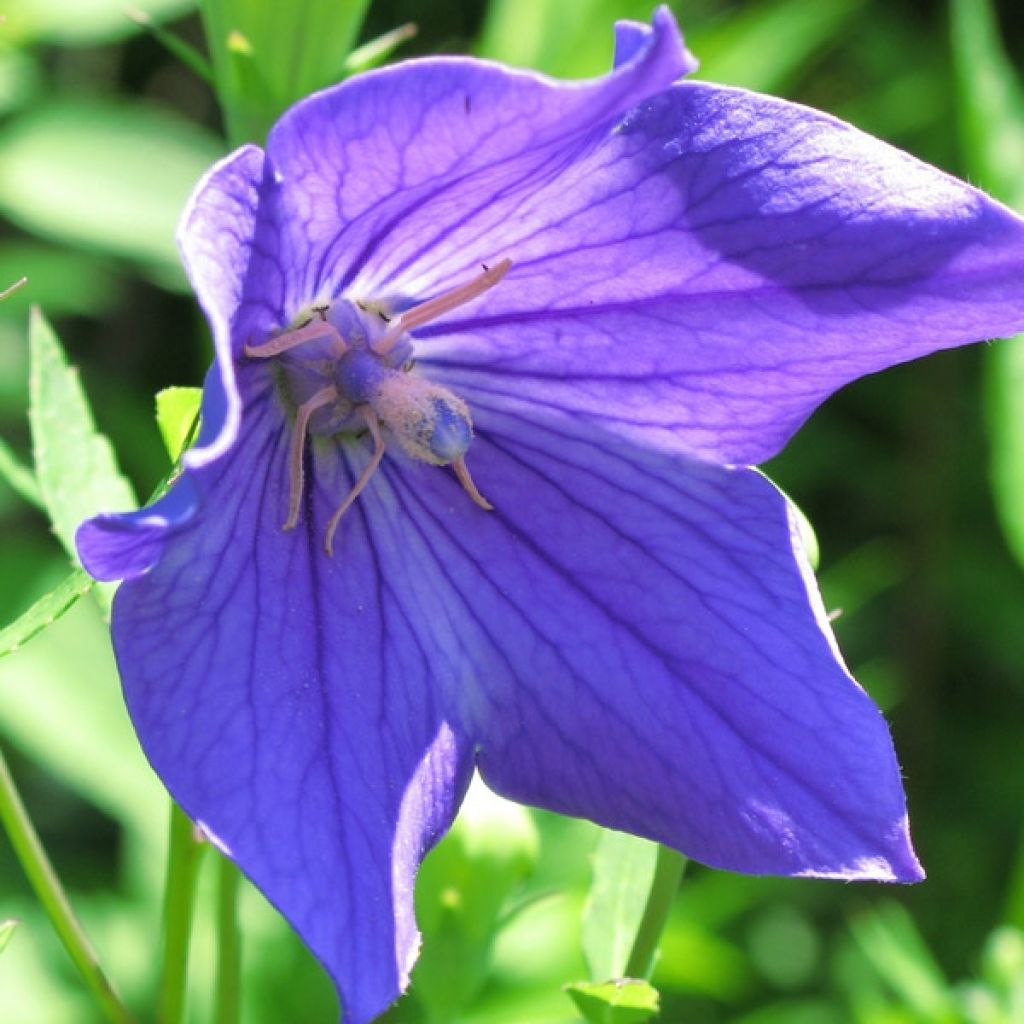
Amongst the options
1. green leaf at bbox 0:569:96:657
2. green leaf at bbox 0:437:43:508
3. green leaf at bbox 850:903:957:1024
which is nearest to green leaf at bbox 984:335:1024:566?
green leaf at bbox 850:903:957:1024

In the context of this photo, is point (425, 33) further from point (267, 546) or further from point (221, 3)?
point (267, 546)

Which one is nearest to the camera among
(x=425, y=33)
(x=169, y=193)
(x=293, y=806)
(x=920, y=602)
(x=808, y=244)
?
(x=293, y=806)

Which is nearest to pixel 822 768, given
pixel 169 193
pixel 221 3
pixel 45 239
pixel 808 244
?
pixel 808 244

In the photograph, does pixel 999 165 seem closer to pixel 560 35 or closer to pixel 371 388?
pixel 560 35

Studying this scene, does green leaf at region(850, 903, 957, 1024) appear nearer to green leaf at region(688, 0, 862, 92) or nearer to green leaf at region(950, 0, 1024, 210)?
green leaf at region(950, 0, 1024, 210)

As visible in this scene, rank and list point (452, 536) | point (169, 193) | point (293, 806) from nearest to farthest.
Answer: point (293, 806) → point (452, 536) → point (169, 193)

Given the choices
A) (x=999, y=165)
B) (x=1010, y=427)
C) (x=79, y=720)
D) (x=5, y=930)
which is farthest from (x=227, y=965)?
(x=999, y=165)

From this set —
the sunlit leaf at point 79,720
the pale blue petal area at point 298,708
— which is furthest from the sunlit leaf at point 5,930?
the sunlit leaf at point 79,720
